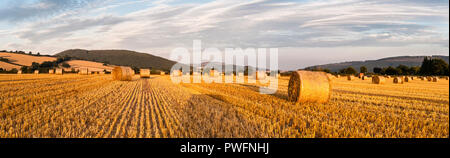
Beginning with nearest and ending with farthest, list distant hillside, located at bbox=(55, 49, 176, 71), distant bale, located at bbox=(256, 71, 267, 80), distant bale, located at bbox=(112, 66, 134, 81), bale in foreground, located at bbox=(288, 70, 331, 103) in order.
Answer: bale in foreground, located at bbox=(288, 70, 331, 103) < distant bale, located at bbox=(112, 66, 134, 81) < distant bale, located at bbox=(256, 71, 267, 80) < distant hillside, located at bbox=(55, 49, 176, 71)

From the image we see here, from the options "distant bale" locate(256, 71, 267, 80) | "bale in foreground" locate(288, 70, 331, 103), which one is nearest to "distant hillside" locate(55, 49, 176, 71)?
"distant bale" locate(256, 71, 267, 80)

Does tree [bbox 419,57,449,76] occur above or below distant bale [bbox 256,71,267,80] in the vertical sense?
above

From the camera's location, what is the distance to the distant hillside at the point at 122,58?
9818 centimetres

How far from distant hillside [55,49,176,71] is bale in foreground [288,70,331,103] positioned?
298 feet

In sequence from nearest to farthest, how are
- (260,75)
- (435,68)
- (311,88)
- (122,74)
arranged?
(311,88) < (122,74) < (260,75) < (435,68)

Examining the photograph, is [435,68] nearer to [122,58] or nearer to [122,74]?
[122,74]

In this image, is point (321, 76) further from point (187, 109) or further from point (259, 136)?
point (259, 136)

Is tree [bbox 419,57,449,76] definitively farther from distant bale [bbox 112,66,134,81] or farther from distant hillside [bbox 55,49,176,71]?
distant hillside [bbox 55,49,176,71]

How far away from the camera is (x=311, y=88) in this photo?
9.15 meters

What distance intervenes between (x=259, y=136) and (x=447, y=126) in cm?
419

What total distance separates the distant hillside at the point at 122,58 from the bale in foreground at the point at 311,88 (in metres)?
90.7

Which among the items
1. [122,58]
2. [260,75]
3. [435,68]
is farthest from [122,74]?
[122,58]

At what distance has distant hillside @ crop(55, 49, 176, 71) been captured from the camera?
9818 cm

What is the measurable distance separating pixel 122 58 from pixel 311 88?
105 meters
